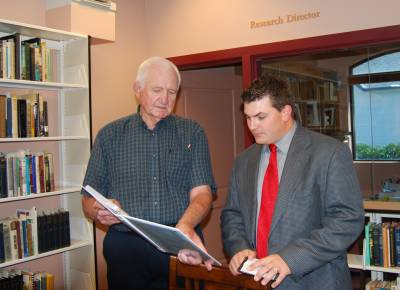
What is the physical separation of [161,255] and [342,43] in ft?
6.33

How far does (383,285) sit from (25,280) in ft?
7.67

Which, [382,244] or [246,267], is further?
[382,244]

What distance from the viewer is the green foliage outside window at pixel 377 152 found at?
10.0 feet

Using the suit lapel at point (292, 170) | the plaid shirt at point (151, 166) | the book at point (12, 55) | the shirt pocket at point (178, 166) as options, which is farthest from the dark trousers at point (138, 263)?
the book at point (12, 55)

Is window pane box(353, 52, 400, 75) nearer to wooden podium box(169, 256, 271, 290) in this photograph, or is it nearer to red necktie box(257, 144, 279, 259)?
red necktie box(257, 144, 279, 259)

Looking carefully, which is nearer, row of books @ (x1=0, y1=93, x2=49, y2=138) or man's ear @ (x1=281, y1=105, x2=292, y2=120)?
man's ear @ (x1=281, y1=105, x2=292, y2=120)

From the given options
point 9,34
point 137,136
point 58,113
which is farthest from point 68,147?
point 137,136

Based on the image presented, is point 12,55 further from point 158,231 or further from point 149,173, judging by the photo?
point 158,231

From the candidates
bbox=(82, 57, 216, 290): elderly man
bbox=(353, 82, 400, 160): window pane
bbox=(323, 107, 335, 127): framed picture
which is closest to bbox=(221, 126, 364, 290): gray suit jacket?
bbox=(82, 57, 216, 290): elderly man

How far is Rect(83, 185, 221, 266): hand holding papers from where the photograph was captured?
137 centimetres

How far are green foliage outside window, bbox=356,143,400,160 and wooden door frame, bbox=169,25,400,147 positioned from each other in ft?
2.36

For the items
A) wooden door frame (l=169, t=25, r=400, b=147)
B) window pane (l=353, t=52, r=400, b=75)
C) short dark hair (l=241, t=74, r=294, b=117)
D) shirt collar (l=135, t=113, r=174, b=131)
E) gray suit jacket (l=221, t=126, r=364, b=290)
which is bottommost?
gray suit jacket (l=221, t=126, r=364, b=290)

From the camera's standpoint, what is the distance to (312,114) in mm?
3477

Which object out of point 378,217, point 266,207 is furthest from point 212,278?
point 378,217
